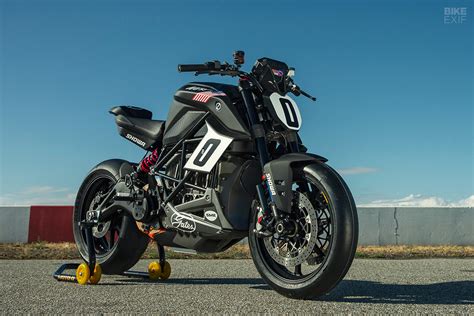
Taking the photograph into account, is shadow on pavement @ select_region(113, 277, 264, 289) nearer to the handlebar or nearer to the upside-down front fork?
the upside-down front fork

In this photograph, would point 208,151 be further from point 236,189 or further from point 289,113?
point 289,113

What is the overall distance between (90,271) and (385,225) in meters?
9.89

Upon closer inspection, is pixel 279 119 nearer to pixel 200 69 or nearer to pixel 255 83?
pixel 255 83

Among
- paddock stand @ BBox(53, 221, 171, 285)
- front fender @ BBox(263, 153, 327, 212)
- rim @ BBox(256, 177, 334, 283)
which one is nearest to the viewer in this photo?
rim @ BBox(256, 177, 334, 283)

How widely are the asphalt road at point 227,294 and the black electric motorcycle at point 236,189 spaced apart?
0.99 feet

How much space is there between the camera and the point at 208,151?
5.05 metres

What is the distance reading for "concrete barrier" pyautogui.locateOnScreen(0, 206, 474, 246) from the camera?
46.3 feet

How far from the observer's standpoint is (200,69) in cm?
523

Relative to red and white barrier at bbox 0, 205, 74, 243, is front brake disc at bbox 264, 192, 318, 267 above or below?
above

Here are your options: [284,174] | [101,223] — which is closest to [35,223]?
[101,223]

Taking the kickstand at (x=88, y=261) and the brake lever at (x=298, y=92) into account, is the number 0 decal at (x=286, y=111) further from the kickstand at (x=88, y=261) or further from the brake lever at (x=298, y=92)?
the kickstand at (x=88, y=261)

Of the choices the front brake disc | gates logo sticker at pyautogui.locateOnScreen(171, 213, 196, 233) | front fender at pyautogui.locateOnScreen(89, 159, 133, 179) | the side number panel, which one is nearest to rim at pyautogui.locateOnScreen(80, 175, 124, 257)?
front fender at pyautogui.locateOnScreen(89, 159, 133, 179)

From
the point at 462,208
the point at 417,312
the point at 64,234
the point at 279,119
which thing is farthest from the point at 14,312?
the point at 462,208

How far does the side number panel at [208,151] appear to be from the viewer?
16.3ft
